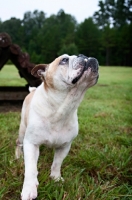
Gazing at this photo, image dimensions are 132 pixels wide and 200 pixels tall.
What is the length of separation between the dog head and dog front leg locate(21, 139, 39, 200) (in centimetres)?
59

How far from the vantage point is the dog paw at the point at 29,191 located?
193cm

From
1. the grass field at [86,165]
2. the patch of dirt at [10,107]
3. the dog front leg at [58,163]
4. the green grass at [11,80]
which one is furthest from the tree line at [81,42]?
the dog front leg at [58,163]

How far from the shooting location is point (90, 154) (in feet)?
9.67

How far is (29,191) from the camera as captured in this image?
1959 mm

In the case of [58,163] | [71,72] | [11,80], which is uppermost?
[71,72]

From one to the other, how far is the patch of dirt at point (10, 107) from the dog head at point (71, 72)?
120 inches

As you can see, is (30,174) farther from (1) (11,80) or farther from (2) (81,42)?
(2) (81,42)

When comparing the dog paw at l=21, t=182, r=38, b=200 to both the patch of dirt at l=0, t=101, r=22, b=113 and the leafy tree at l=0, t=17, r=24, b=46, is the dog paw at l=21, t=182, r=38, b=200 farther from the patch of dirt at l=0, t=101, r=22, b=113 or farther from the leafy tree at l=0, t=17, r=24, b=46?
the leafy tree at l=0, t=17, r=24, b=46

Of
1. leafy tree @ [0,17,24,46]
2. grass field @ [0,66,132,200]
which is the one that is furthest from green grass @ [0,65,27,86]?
leafy tree @ [0,17,24,46]

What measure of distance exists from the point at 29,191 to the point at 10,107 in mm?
3814

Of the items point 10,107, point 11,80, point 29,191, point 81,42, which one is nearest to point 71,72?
point 29,191

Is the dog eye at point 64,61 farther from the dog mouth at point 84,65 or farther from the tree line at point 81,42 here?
the tree line at point 81,42

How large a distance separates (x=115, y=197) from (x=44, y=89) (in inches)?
44.8

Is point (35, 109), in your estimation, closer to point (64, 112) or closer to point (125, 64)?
point (64, 112)
